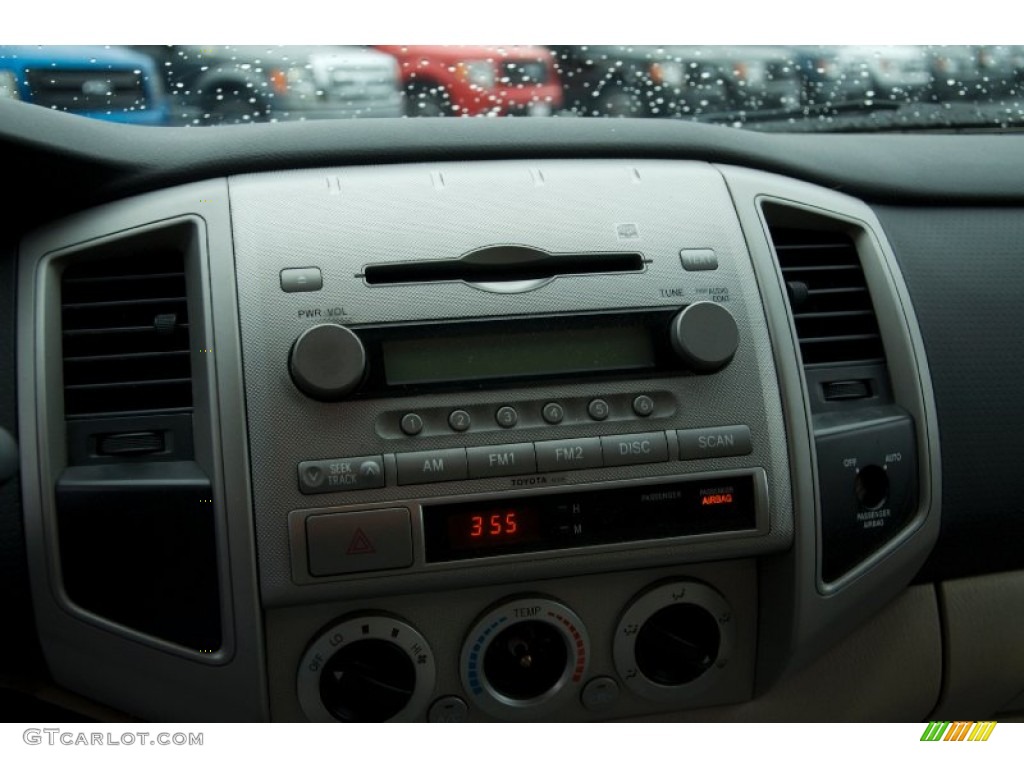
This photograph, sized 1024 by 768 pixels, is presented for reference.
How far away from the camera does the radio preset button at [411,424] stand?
3.65ft

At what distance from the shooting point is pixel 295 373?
1.09 meters

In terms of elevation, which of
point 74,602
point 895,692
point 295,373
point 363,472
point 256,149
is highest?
point 256,149

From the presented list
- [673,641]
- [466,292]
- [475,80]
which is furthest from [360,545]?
[475,80]

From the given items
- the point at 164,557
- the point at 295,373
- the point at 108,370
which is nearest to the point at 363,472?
the point at 295,373

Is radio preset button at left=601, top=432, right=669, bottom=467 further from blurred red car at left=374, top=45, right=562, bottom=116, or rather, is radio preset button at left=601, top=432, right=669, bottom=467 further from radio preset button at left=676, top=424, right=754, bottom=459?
blurred red car at left=374, top=45, right=562, bottom=116

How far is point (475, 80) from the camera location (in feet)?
4.75

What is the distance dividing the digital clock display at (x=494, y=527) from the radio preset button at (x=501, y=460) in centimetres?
5

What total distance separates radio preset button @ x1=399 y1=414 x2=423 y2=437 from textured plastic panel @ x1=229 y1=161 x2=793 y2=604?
0.02 m

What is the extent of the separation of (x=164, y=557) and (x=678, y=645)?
0.66 metres

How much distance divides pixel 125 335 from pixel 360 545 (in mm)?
409

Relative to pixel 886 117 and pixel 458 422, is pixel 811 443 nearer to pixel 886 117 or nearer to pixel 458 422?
pixel 458 422

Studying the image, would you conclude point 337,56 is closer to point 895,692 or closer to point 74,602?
point 74,602

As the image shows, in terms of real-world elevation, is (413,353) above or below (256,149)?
below
